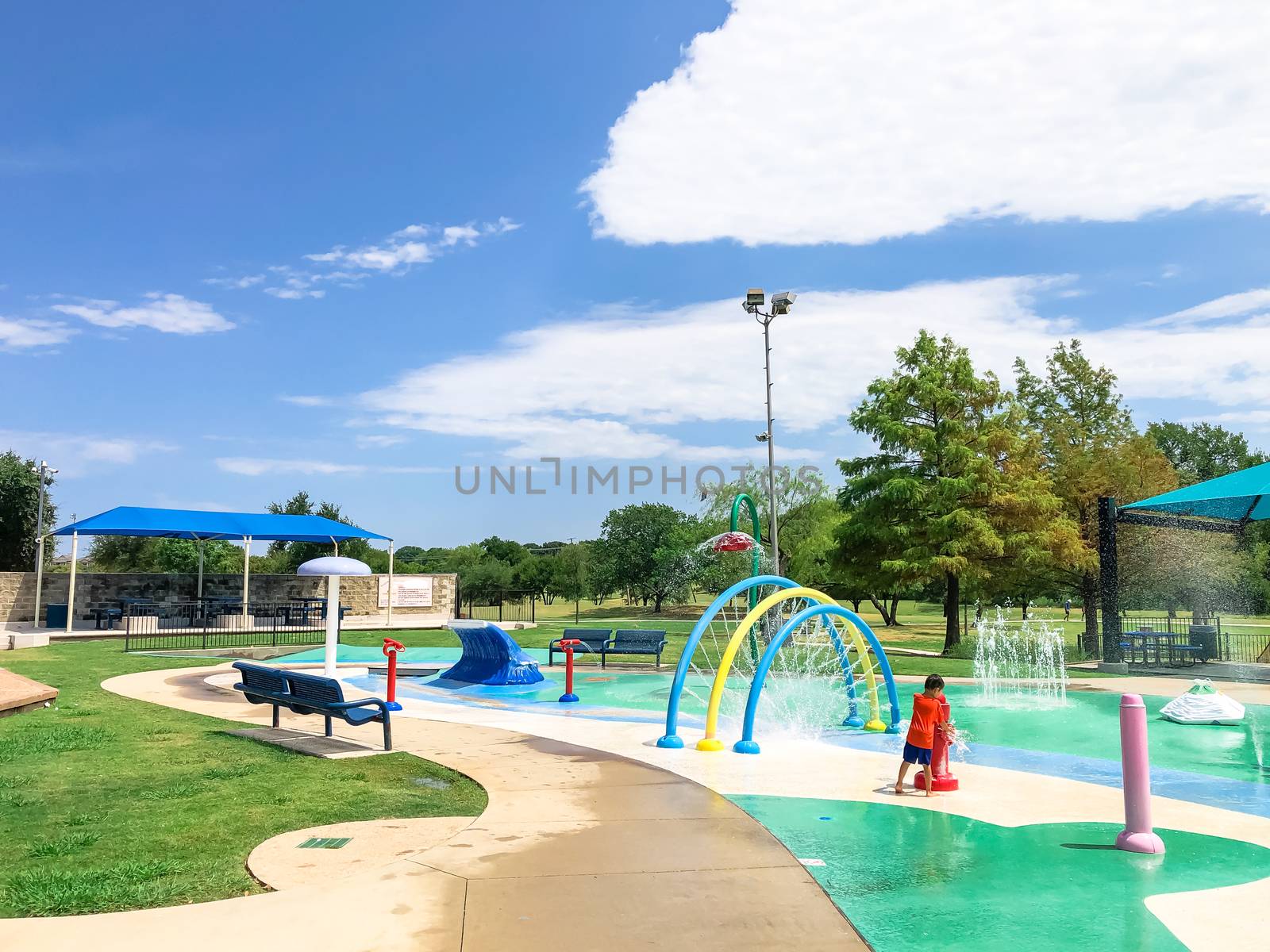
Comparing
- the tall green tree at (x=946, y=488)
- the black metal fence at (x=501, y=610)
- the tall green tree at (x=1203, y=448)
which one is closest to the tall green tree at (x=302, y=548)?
the black metal fence at (x=501, y=610)

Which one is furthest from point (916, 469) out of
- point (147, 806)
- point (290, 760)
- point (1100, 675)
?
point (147, 806)

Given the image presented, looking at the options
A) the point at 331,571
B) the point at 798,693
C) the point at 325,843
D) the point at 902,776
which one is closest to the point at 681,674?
the point at 902,776

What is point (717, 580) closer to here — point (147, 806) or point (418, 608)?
point (418, 608)

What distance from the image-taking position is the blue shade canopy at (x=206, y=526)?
1136 inches

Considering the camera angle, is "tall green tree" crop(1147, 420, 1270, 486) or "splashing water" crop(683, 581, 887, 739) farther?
"tall green tree" crop(1147, 420, 1270, 486)

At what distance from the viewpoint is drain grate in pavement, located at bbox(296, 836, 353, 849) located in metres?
6.45

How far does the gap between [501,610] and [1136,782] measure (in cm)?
3010

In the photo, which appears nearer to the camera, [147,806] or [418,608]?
[147,806]

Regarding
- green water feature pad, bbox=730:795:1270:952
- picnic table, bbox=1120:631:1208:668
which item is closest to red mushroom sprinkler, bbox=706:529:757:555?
picnic table, bbox=1120:631:1208:668

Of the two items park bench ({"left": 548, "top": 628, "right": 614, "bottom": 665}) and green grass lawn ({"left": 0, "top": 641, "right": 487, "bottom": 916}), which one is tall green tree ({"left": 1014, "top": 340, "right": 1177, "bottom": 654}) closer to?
park bench ({"left": 548, "top": 628, "right": 614, "bottom": 665})

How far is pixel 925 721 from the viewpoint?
8.33 m

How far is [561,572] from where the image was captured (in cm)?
8062

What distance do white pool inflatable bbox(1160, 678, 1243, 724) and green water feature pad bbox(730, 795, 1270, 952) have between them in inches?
295

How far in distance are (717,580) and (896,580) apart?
2811 centimetres
